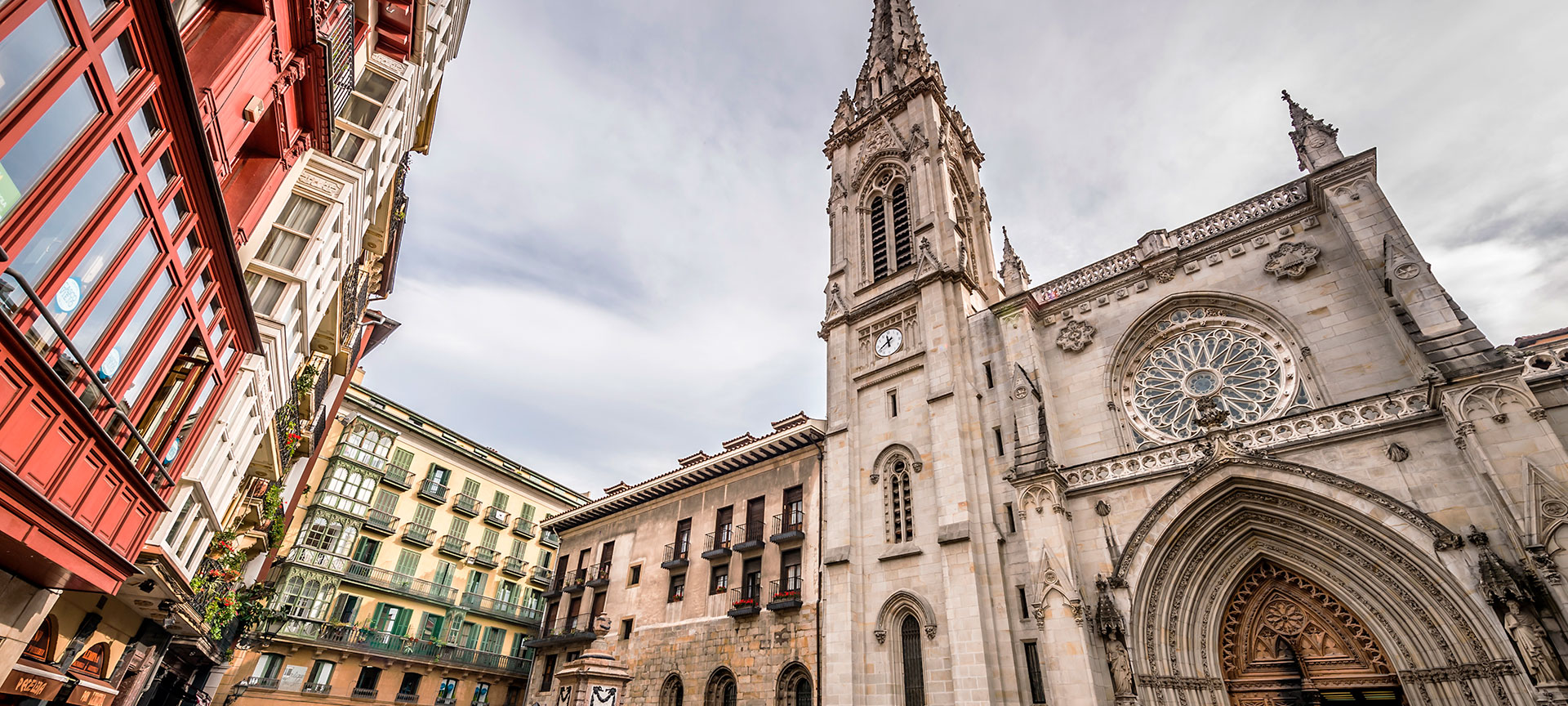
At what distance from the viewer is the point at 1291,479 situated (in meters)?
14.0

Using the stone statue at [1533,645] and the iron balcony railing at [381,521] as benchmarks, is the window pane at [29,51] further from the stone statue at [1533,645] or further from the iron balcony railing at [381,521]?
the iron balcony railing at [381,521]

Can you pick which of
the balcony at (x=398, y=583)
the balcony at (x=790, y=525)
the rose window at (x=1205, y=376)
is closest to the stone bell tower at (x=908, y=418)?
the balcony at (x=790, y=525)

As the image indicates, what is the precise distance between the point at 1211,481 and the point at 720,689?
645 inches

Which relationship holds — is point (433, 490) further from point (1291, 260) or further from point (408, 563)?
point (1291, 260)

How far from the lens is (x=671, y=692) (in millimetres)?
24406

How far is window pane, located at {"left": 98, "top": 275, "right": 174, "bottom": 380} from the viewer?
23.4ft

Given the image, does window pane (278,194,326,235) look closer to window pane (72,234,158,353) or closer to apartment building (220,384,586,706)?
window pane (72,234,158,353)

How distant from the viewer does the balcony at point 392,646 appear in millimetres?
28034

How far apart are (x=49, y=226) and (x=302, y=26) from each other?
6.43 meters

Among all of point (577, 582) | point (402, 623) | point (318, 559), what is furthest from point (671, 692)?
point (318, 559)

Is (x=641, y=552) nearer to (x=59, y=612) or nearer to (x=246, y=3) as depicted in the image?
(x=59, y=612)

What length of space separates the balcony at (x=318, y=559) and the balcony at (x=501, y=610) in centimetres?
631

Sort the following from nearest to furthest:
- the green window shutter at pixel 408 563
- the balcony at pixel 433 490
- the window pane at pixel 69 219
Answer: the window pane at pixel 69 219, the green window shutter at pixel 408 563, the balcony at pixel 433 490

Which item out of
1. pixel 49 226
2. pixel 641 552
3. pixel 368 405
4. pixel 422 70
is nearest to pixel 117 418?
pixel 49 226
